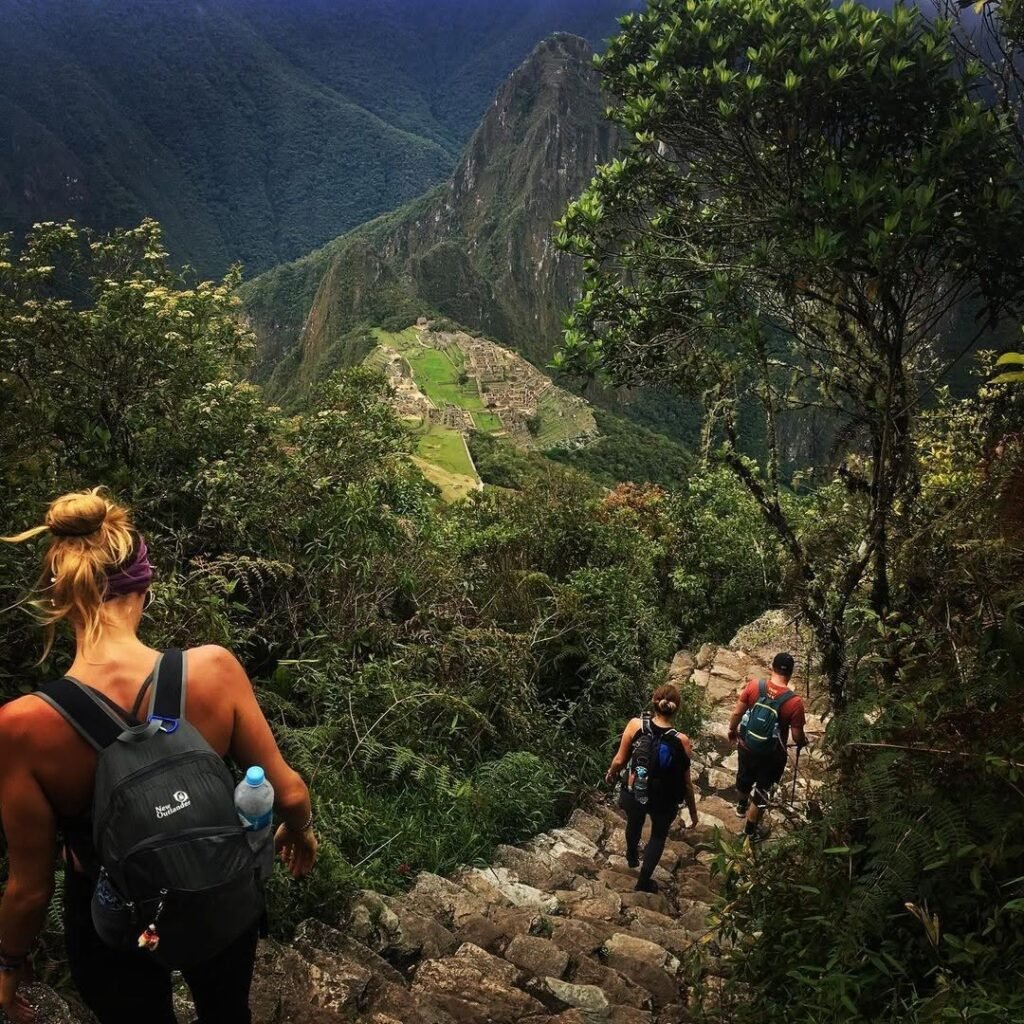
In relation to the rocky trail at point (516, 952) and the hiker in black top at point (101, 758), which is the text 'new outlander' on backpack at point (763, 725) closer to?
the rocky trail at point (516, 952)

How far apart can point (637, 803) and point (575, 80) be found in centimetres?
18170

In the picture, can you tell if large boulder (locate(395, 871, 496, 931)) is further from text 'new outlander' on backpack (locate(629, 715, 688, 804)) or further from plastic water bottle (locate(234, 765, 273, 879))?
plastic water bottle (locate(234, 765, 273, 879))

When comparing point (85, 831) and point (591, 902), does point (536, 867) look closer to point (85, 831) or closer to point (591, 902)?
point (591, 902)

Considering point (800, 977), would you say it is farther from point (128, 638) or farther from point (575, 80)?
point (575, 80)

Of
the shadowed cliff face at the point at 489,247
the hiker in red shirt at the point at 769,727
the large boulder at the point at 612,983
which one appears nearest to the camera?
the large boulder at the point at 612,983

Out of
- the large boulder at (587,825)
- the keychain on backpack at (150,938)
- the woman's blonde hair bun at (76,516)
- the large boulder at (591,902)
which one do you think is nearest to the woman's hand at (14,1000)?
the keychain on backpack at (150,938)

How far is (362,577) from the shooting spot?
6129mm

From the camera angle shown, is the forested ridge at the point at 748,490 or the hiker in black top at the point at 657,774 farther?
the hiker in black top at the point at 657,774

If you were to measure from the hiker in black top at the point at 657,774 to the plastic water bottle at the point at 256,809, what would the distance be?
10.1 ft

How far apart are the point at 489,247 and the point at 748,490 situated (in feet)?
507

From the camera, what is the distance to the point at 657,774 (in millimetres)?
4555

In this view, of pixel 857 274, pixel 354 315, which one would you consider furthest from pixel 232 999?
pixel 354 315

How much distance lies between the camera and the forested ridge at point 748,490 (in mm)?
2555

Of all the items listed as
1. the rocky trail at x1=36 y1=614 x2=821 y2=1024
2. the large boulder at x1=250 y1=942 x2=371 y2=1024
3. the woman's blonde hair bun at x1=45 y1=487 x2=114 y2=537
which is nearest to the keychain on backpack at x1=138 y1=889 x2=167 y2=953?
the woman's blonde hair bun at x1=45 y1=487 x2=114 y2=537
